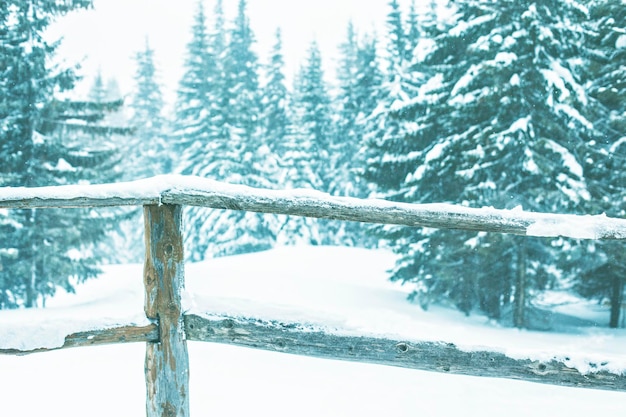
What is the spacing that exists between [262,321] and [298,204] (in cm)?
79

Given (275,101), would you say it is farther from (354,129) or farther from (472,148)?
(472,148)

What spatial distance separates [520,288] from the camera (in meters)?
12.5

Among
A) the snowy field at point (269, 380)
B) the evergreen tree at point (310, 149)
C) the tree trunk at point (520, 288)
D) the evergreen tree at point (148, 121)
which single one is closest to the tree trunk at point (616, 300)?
the tree trunk at point (520, 288)

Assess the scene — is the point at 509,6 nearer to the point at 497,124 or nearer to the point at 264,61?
the point at 497,124

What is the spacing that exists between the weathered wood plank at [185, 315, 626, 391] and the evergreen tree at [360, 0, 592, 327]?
361 inches

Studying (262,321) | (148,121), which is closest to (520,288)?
(262,321)

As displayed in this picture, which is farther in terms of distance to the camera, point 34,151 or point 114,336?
point 34,151

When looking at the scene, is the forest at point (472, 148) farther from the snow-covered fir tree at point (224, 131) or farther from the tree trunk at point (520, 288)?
the snow-covered fir tree at point (224, 131)

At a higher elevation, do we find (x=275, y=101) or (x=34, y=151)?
(x=275, y=101)

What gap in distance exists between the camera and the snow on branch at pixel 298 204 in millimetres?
3010

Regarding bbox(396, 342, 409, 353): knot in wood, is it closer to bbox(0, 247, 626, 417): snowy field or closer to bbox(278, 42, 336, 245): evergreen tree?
bbox(0, 247, 626, 417): snowy field

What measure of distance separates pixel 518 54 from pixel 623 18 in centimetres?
252

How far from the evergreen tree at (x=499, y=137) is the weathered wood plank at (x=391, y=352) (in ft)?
30.1

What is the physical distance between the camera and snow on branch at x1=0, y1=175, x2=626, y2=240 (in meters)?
3.01
